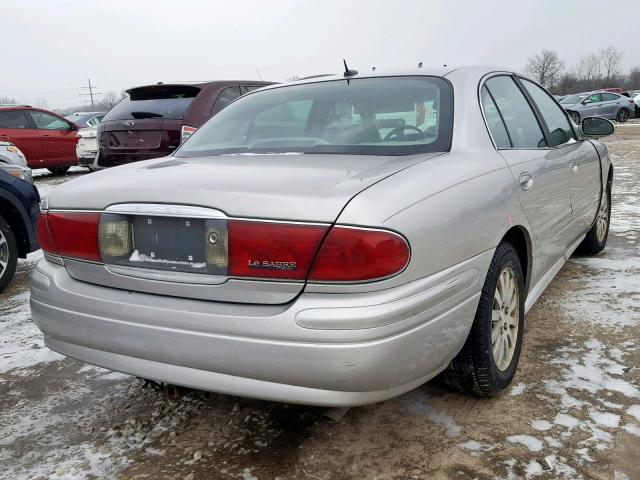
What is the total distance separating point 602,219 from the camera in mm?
4883

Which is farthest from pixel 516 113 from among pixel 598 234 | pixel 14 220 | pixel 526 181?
pixel 14 220

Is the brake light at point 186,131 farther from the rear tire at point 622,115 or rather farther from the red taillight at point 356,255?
the rear tire at point 622,115

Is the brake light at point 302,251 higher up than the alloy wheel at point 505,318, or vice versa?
the brake light at point 302,251

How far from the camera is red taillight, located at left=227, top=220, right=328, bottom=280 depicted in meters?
1.79

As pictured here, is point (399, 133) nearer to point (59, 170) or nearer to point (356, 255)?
point (356, 255)

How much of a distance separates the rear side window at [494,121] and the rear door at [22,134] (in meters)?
11.5

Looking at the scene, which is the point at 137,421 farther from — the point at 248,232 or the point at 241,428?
the point at 248,232

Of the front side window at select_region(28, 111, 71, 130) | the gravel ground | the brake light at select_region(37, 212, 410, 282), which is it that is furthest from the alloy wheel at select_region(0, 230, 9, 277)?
the front side window at select_region(28, 111, 71, 130)

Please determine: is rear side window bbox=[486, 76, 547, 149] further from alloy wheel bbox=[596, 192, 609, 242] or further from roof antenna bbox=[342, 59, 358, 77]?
alloy wheel bbox=[596, 192, 609, 242]

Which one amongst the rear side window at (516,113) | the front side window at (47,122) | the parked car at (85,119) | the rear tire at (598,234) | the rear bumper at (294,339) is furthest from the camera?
the parked car at (85,119)

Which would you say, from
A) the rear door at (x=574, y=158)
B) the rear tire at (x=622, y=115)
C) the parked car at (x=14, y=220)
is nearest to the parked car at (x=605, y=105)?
the rear tire at (x=622, y=115)

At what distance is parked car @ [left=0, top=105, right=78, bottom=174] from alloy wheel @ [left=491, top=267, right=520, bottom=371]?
11544 mm

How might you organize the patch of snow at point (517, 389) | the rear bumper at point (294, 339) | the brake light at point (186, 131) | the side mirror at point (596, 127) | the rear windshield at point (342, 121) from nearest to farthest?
the rear bumper at point (294, 339)
the rear windshield at point (342, 121)
the patch of snow at point (517, 389)
the side mirror at point (596, 127)
the brake light at point (186, 131)

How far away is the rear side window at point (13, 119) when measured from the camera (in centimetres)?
1198
